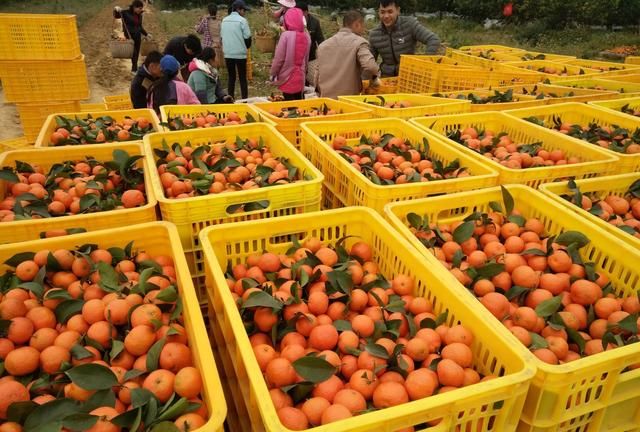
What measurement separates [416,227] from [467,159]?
2.64 feet

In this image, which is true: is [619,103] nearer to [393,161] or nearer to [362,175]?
[393,161]

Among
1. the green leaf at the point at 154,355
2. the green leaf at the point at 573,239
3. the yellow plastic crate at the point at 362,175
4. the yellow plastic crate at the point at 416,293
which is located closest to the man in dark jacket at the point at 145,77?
the yellow plastic crate at the point at 362,175

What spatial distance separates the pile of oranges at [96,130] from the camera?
3383 millimetres

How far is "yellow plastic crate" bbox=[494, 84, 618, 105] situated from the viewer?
4312mm

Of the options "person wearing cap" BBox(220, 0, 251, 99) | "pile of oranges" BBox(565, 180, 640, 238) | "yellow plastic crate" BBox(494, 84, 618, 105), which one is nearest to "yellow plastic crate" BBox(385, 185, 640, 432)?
"pile of oranges" BBox(565, 180, 640, 238)

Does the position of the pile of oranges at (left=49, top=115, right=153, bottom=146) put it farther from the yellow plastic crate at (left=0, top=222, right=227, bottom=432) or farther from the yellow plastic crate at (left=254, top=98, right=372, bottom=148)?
the yellow plastic crate at (left=0, top=222, right=227, bottom=432)

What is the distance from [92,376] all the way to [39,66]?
633 centimetres

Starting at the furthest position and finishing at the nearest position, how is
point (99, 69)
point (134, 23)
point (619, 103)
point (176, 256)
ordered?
point (99, 69), point (134, 23), point (619, 103), point (176, 256)

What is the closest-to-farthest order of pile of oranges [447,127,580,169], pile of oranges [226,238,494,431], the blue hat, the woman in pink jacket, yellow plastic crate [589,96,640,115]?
pile of oranges [226,238,494,431]
pile of oranges [447,127,580,169]
yellow plastic crate [589,96,640,115]
the blue hat
the woman in pink jacket

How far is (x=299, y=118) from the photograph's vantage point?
11.5ft

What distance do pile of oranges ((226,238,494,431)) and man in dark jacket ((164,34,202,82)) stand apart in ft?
17.1

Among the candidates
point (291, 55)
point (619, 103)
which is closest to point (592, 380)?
point (619, 103)

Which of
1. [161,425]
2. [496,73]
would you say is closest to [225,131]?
[161,425]

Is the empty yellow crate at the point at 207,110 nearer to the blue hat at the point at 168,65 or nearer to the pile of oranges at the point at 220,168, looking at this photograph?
the pile of oranges at the point at 220,168
